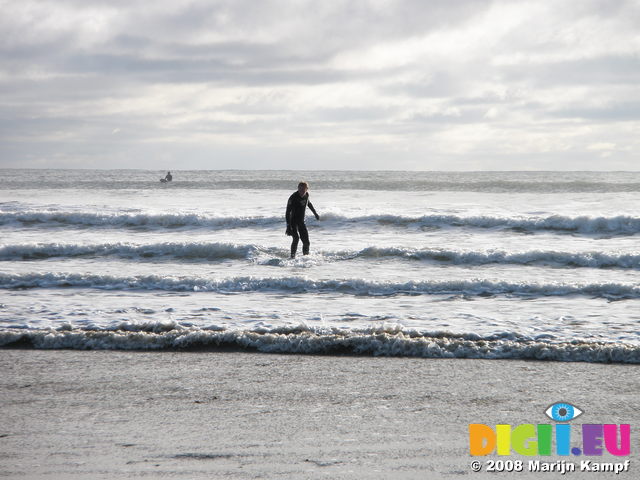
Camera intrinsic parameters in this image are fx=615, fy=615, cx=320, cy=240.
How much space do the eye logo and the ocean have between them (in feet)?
5.26

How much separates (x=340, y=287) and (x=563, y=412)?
20.5 ft

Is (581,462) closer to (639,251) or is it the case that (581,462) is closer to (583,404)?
(583,404)

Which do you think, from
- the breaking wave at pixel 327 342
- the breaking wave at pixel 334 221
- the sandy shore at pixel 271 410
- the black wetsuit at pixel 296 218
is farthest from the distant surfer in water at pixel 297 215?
the sandy shore at pixel 271 410

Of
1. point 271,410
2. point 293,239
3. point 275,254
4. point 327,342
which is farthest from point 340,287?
point 271,410

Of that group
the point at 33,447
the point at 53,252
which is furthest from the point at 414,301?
the point at 53,252

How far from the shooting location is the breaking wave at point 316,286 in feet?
33.0

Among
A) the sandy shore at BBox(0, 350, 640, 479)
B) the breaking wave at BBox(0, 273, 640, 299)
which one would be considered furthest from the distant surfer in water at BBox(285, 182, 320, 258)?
the sandy shore at BBox(0, 350, 640, 479)

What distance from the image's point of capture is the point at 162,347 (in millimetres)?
6770

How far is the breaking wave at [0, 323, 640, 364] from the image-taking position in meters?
6.34

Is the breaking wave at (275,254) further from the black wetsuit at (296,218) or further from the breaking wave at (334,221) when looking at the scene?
the breaking wave at (334,221)

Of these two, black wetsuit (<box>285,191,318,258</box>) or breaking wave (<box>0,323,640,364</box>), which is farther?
black wetsuit (<box>285,191,318,258</box>)

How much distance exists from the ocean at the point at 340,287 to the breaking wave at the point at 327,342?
16 millimetres

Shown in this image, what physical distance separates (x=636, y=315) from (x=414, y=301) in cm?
304

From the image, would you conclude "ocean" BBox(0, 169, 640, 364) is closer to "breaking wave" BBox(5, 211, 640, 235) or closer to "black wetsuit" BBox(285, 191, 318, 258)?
"breaking wave" BBox(5, 211, 640, 235)
